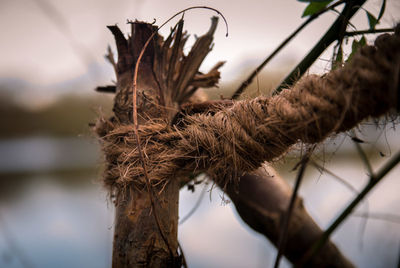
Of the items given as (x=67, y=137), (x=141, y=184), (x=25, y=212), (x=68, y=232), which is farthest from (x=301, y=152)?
(x=67, y=137)

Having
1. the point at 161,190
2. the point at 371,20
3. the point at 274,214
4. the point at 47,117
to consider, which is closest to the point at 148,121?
the point at 161,190

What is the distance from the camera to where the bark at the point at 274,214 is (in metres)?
0.36

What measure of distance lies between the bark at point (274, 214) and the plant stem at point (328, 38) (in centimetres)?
14

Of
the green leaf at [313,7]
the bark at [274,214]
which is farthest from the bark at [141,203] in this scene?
the green leaf at [313,7]

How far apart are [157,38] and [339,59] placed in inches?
9.8

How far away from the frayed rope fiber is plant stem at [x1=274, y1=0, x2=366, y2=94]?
0.09 meters

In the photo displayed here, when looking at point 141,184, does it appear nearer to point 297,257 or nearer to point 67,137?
point 297,257

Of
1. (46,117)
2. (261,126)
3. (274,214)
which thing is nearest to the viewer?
(261,126)

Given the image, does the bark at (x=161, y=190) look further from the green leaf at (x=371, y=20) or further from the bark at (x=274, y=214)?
the green leaf at (x=371, y=20)

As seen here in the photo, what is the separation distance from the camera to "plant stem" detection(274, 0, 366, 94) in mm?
378

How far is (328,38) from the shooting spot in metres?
0.40

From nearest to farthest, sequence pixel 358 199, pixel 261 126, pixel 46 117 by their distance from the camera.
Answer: pixel 358 199 → pixel 261 126 → pixel 46 117

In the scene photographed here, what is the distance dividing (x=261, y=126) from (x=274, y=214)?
6.3 inches

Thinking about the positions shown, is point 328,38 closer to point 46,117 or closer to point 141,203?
Result: point 141,203
